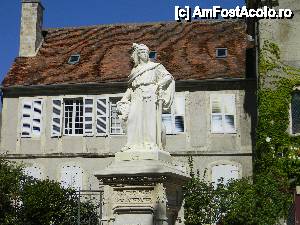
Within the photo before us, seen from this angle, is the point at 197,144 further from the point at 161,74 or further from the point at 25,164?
the point at 161,74

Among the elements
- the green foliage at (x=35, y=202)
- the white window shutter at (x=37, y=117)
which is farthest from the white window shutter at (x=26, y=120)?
the green foliage at (x=35, y=202)

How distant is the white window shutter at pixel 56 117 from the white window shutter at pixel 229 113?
7298 millimetres

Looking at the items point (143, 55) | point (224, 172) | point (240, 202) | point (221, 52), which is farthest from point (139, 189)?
point (221, 52)

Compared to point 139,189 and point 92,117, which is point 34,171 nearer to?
point 92,117

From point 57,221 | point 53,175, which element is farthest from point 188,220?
point 53,175

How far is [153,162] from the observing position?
8.20m

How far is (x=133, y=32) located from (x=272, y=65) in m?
10.1

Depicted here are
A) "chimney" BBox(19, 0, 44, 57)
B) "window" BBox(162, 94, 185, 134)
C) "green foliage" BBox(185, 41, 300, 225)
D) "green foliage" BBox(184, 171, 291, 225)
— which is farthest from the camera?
"chimney" BBox(19, 0, 44, 57)

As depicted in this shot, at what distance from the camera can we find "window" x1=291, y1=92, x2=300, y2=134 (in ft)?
69.3

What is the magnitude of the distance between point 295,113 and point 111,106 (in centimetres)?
851

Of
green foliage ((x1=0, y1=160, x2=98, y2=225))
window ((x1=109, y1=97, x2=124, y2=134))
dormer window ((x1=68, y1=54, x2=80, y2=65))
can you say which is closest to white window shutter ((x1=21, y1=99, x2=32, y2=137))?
dormer window ((x1=68, y1=54, x2=80, y2=65))

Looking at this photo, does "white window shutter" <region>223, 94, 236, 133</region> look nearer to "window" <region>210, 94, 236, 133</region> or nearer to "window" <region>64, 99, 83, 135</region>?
"window" <region>210, 94, 236, 133</region>

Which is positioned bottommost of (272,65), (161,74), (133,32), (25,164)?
Result: (25,164)

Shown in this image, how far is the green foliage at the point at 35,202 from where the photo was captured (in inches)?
690
